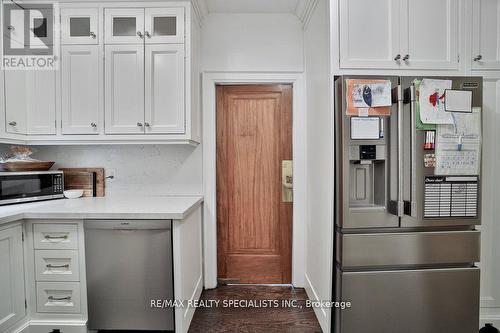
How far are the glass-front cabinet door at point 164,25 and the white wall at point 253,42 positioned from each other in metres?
0.39

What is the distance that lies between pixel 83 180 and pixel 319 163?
6.96 ft

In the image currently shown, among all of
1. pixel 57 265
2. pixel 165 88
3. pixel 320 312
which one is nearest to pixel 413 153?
pixel 320 312

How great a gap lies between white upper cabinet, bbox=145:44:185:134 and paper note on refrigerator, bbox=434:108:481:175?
1794mm

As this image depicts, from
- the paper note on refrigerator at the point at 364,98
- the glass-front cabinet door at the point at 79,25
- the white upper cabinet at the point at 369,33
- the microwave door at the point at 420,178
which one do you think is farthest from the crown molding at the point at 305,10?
the glass-front cabinet door at the point at 79,25

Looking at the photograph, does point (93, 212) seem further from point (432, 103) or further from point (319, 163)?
point (432, 103)

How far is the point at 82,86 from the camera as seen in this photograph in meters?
1.96

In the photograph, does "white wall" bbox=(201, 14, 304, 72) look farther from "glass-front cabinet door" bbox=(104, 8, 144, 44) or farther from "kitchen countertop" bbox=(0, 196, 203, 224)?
"kitchen countertop" bbox=(0, 196, 203, 224)

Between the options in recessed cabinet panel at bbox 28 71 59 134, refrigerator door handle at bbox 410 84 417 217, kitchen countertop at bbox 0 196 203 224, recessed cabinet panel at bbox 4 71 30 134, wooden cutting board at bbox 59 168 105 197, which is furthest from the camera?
wooden cutting board at bbox 59 168 105 197

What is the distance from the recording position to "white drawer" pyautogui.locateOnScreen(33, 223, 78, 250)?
1645mm

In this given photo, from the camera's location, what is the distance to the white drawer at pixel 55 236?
5.40 ft

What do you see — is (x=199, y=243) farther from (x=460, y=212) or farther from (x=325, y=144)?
(x=460, y=212)

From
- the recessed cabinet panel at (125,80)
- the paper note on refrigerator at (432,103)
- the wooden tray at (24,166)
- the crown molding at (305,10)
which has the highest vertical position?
the crown molding at (305,10)

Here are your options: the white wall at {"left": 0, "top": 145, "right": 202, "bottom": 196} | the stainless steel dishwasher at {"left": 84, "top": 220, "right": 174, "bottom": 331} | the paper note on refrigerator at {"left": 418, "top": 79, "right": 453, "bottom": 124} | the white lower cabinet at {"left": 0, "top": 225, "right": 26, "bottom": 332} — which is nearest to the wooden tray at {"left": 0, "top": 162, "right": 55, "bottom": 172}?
the white wall at {"left": 0, "top": 145, "right": 202, "bottom": 196}

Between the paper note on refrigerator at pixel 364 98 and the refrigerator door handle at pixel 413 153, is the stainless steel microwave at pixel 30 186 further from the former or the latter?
the refrigerator door handle at pixel 413 153
